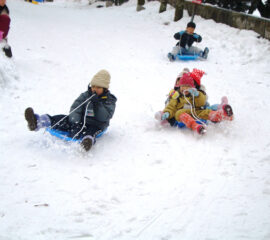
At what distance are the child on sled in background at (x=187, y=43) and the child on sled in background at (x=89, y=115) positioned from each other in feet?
14.1

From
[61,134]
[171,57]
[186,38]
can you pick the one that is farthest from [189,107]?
[186,38]

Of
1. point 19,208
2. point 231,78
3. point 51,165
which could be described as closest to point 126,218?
point 19,208

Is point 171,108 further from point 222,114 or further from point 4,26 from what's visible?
point 4,26

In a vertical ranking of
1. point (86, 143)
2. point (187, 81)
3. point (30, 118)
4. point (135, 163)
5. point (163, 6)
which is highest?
point (163, 6)

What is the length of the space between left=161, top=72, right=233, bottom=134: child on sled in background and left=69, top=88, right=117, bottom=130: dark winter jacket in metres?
0.84

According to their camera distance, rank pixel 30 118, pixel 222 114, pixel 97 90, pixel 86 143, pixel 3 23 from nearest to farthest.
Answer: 1. pixel 86 143
2. pixel 30 118
3. pixel 97 90
4. pixel 222 114
5. pixel 3 23

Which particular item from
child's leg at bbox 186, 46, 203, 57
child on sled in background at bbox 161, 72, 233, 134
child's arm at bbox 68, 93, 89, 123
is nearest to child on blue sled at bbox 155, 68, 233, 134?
child on sled in background at bbox 161, 72, 233, 134

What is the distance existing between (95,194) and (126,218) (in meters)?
0.45

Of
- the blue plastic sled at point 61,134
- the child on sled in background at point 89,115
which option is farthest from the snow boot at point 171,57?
the blue plastic sled at point 61,134

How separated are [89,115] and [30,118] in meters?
0.69

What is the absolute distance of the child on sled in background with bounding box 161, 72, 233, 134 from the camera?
4098 mm

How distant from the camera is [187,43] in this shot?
309 inches

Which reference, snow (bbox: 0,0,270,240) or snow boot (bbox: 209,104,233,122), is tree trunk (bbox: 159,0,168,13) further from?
snow boot (bbox: 209,104,233,122)

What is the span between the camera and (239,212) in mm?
2508
